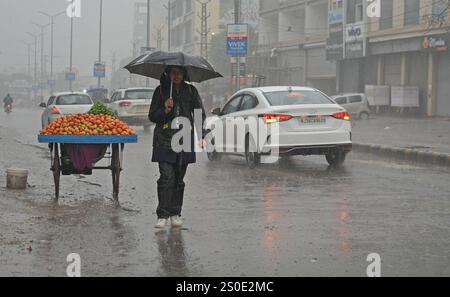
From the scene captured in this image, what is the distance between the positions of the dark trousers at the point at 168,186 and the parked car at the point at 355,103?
118 ft

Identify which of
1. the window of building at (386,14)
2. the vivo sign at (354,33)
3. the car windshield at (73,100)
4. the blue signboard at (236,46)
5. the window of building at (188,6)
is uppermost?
the window of building at (188,6)

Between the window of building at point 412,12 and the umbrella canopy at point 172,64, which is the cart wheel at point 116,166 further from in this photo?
the window of building at point 412,12

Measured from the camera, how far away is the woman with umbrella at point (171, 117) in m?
8.29

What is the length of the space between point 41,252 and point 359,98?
38.7 meters

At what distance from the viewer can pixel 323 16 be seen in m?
62.8

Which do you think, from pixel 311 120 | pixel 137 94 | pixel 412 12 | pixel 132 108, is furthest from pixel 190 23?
pixel 311 120

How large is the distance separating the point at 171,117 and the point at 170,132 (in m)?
0.16

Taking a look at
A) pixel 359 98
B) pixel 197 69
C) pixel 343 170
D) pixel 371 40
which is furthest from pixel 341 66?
pixel 197 69

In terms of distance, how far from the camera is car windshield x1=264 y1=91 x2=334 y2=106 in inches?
582

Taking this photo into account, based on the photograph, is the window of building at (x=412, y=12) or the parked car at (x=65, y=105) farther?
the window of building at (x=412, y=12)

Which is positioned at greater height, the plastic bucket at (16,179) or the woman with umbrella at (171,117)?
the woman with umbrella at (171,117)

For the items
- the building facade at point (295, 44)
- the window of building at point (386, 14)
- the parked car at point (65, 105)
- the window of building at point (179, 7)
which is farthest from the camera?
the window of building at point (179, 7)

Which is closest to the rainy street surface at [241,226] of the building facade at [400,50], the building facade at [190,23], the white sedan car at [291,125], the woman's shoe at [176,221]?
the woman's shoe at [176,221]

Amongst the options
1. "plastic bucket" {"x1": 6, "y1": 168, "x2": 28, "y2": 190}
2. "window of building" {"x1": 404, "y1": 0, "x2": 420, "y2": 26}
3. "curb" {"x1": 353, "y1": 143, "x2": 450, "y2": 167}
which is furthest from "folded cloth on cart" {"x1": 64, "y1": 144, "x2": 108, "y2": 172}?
"window of building" {"x1": 404, "y1": 0, "x2": 420, "y2": 26}
